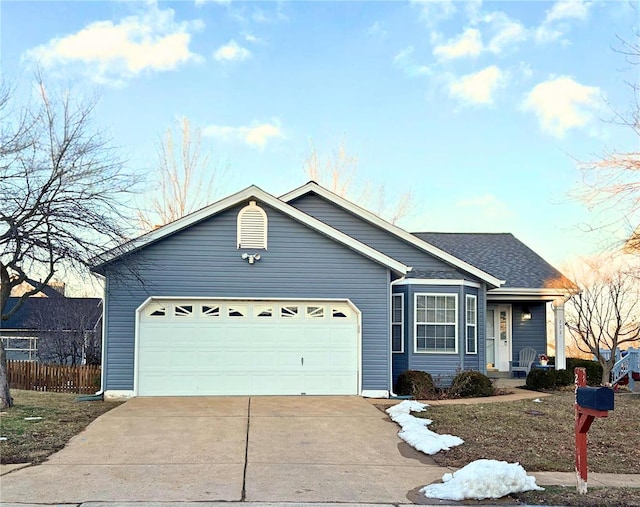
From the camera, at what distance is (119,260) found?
48.2 feet

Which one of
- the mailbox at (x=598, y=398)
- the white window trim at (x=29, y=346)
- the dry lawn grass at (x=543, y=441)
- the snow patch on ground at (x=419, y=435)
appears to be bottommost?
the dry lawn grass at (x=543, y=441)

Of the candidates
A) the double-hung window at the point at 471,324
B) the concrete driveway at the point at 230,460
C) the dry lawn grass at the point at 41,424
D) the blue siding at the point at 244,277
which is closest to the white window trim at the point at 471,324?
the double-hung window at the point at 471,324

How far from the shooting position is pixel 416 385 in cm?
1627

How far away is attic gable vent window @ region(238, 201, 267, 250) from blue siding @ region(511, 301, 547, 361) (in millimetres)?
9549

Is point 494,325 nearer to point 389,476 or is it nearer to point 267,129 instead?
point 267,129

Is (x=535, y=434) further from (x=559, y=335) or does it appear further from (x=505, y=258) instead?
(x=505, y=258)

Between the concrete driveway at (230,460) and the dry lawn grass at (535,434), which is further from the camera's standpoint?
the dry lawn grass at (535,434)

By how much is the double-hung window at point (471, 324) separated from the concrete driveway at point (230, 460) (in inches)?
216

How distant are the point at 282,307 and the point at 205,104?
868 centimetres

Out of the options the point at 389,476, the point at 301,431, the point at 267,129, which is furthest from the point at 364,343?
the point at 267,129

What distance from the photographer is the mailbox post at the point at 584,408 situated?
7.16 meters

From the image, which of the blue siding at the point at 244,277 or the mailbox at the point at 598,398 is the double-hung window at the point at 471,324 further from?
the mailbox at the point at 598,398

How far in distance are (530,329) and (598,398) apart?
14561 mm

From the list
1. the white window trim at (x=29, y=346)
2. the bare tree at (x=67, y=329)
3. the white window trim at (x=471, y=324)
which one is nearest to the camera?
the white window trim at (x=471, y=324)
